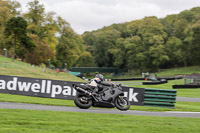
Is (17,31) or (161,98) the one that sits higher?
(17,31)

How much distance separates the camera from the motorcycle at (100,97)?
11.6m

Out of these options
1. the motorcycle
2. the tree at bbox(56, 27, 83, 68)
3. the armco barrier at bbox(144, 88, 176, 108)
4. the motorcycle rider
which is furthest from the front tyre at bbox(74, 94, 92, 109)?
the tree at bbox(56, 27, 83, 68)

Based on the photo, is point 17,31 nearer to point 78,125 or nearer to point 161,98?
point 161,98

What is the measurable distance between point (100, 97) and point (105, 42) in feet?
290

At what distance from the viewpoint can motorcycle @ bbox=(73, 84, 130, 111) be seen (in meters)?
11.6

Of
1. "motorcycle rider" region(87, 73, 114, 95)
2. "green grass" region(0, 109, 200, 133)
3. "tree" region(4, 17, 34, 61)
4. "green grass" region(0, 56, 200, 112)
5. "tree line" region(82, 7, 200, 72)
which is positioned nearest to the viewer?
"green grass" region(0, 109, 200, 133)

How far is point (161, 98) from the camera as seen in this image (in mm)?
15164

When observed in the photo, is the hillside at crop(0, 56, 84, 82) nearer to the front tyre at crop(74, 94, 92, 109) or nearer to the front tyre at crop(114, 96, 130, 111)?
the front tyre at crop(74, 94, 92, 109)

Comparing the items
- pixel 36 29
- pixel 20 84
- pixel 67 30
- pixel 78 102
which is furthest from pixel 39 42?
pixel 78 102

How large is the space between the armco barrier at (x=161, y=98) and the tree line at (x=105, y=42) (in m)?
33.0

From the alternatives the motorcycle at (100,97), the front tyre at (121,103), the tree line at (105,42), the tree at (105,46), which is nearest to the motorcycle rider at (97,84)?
the motorcycle at (100,97)

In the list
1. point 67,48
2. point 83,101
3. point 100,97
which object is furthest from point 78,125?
point 67,48

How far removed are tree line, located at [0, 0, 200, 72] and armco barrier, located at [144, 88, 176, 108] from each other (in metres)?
33.0

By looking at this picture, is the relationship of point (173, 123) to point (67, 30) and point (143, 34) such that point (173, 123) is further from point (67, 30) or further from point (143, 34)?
point (143, 34)
